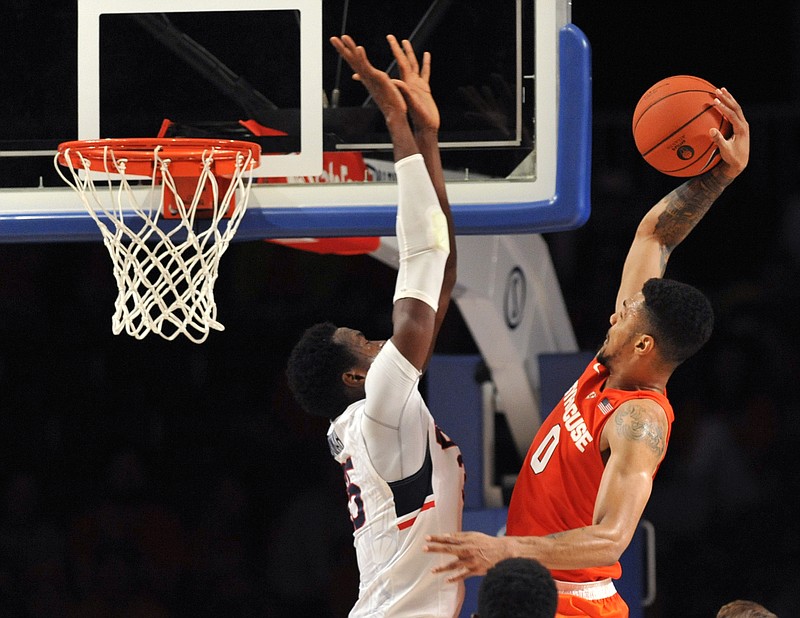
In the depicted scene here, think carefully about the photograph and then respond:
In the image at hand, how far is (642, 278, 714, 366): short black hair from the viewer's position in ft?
8.69

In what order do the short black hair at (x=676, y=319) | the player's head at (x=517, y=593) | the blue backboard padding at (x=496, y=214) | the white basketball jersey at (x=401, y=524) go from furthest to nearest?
the blue backboard padding at (x=496, y=214)
the short black hair at (x=676, y=319)
the white basketball jersey at (x=401, y=524)
the player's head at (x=517, y=593)

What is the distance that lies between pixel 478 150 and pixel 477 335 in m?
1.38

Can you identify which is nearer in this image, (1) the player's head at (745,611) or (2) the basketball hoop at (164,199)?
(2) the basketball hoop at (164,199)

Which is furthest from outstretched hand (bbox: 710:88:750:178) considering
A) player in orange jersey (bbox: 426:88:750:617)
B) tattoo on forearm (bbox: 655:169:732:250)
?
tattoo on forearm (bbox: 655:169:732:250)

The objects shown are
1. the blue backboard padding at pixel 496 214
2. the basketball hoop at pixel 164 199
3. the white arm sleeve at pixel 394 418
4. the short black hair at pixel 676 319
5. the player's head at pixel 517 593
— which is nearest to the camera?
the player's head at pixel 517 593

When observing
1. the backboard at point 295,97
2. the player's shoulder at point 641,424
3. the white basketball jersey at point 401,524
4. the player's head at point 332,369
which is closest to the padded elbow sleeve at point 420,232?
the white basketball jersey at point 401,524

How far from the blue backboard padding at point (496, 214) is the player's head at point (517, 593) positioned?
117 centimetres

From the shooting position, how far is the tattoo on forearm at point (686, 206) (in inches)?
121

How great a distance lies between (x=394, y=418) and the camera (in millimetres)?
2367

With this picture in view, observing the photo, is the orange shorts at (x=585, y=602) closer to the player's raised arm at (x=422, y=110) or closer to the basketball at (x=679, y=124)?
the player's raised arm at (x=422, y=110)

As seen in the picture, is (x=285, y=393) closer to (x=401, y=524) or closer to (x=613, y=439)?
(x=401, y=524)

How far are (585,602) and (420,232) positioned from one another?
Answer: 1023 mm

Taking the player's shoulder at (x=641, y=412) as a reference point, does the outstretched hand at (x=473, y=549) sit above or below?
below

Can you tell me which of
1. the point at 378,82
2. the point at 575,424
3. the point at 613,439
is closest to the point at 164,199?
the point at 378,82
